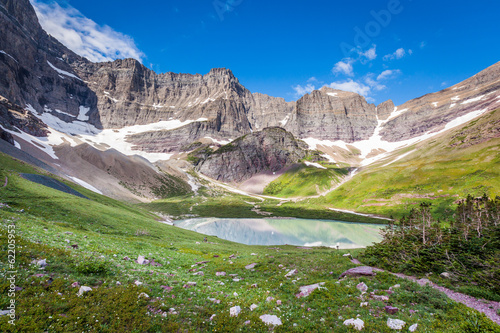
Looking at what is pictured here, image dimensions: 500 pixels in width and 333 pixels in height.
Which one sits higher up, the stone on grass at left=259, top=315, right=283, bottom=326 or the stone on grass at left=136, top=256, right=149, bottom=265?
the stone on grass at left=259, top=315, right=283, bottom=326

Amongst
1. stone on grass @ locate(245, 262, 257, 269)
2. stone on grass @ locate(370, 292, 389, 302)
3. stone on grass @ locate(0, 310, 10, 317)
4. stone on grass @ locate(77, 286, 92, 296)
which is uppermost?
stone on grass @ locate(0, 310, 10, 317)

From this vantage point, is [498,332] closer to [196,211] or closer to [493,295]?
[493,295]

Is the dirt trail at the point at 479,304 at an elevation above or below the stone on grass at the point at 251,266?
above

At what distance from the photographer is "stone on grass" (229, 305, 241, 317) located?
10116mm

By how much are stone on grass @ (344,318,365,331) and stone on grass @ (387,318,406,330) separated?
112 cm

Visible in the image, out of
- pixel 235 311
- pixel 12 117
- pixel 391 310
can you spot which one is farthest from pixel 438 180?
pixel 12 117

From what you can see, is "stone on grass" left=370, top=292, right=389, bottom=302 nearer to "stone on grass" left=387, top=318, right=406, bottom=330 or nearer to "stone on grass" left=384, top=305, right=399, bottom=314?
"stone on grass" left=384, top=305, right=399, bottom=314

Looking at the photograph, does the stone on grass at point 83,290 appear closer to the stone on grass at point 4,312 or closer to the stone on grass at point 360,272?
the stone on grass at point 4,312

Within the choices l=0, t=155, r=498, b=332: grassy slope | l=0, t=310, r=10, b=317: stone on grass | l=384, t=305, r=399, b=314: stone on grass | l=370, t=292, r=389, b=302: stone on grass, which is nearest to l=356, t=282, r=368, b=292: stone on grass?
l=0, t=155, r=498, b=332: grassy slope

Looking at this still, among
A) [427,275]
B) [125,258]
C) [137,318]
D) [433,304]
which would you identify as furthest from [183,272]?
[427,275]

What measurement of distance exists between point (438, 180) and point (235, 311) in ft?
523

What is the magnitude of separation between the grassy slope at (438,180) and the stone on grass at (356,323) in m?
121

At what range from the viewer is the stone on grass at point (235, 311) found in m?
10.1

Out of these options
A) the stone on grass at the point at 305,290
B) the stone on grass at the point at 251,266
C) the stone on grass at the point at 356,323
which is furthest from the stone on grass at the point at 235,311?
the stone on grass at the point at 251,266
